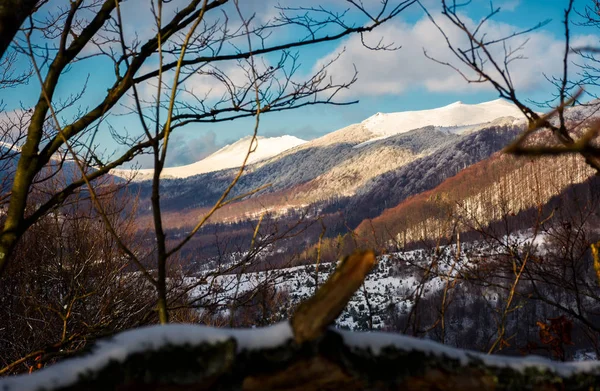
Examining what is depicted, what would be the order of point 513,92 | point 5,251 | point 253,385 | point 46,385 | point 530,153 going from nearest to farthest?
point 530,153, point 46,385, point 253,385, point 513,92, point 5,251

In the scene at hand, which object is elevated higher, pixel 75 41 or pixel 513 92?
pixel 75 41

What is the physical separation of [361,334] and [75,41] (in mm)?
2681

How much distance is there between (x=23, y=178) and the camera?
2.58 m

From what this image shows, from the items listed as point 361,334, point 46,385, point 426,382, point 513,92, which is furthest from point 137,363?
point 513,92

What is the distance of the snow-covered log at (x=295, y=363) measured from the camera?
927mm

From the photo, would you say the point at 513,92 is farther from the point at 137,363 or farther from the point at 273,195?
the point at 273,195

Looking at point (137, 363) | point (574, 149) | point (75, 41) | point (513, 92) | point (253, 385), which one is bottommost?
point (253, 385)

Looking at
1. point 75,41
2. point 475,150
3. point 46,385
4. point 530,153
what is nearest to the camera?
point 530,153

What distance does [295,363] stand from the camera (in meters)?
1.04

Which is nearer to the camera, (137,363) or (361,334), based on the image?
(137,363)

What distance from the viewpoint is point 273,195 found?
195 meters

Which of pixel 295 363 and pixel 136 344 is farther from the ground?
pixel 136 344

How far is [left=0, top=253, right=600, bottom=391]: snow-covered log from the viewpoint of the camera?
927 mm

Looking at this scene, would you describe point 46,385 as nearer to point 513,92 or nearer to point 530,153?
point 530,153
